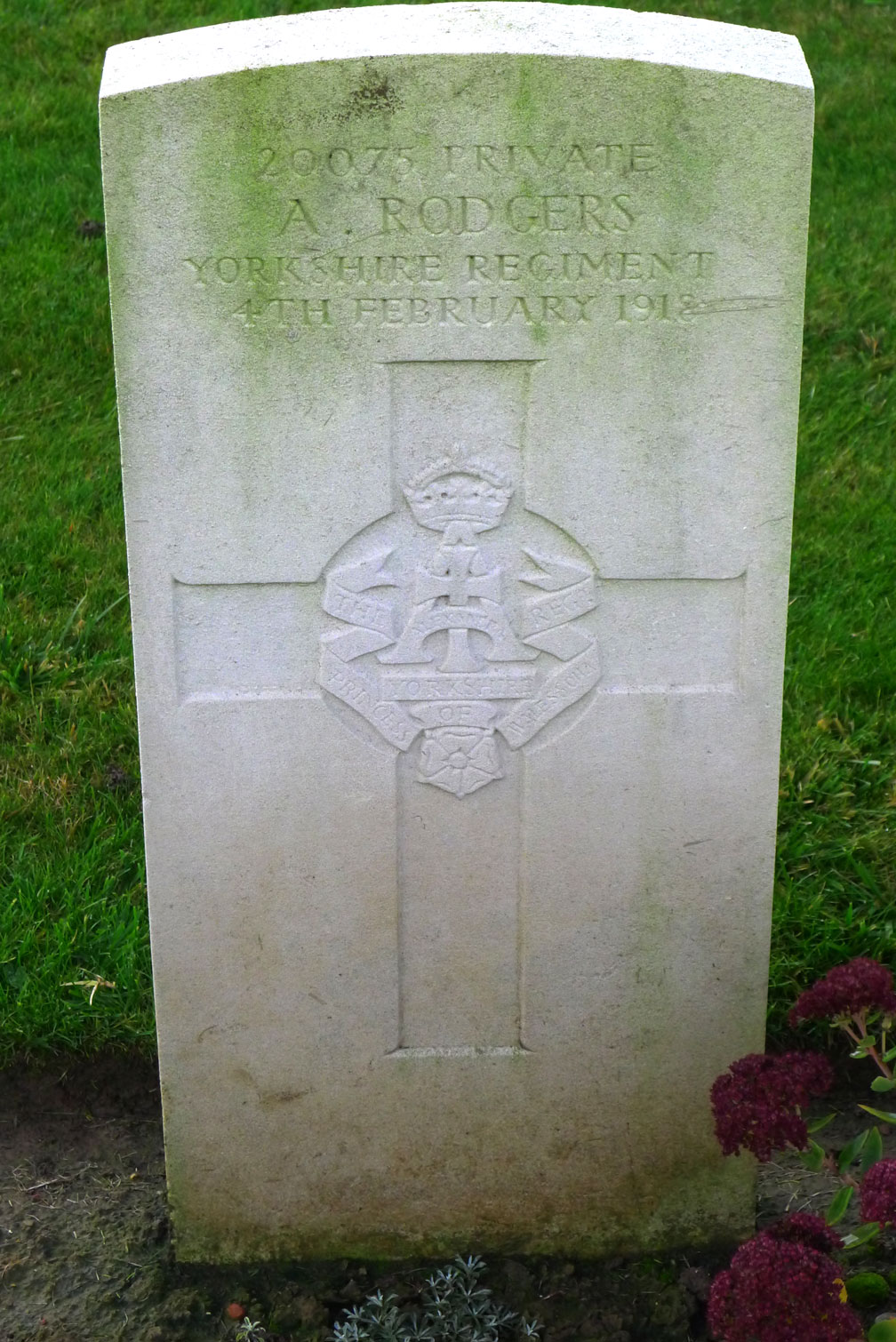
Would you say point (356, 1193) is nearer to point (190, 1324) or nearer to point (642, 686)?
point (190, 1324)

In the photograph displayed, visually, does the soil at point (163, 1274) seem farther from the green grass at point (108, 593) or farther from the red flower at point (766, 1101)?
the red flower at point (766, 1101)

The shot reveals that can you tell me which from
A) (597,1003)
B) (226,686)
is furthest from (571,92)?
(597,1003)

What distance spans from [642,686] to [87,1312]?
1411mm

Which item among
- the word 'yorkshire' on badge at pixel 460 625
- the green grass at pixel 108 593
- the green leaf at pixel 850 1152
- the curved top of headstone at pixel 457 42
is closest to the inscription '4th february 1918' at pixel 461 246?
the curved top of headstone at pixel 457 42

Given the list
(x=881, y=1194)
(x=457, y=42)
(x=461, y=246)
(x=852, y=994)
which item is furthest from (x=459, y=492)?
(x=881, y=1194)

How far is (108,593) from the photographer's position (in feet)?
13.7

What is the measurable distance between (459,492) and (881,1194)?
115 centimetres

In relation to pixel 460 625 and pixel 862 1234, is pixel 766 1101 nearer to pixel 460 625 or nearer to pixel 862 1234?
pixel 862 1234

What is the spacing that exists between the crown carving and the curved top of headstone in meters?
0.55

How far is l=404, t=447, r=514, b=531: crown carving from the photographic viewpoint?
2.23 meters

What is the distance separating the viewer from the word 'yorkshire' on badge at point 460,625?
227 centimetres

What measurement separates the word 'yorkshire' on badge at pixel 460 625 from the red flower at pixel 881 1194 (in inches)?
31.4

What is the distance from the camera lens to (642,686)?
239 centimetres

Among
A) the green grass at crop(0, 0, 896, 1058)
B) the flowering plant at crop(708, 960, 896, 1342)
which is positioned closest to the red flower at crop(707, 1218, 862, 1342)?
the flowering plant at crop(708, 960, 896, 1342)
